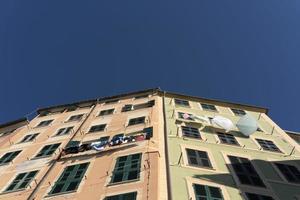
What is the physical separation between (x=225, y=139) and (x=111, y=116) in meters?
9.70

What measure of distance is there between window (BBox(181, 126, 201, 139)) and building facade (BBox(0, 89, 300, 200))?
0.07 m

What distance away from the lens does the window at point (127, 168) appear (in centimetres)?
1842

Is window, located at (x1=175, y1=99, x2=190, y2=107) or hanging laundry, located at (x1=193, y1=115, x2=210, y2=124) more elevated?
window, located at (x1=175, y1=99, x2=190, y2=107)

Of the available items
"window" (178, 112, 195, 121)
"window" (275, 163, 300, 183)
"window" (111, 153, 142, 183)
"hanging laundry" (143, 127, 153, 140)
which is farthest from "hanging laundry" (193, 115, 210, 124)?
"window" (111, 153, 142, 183)

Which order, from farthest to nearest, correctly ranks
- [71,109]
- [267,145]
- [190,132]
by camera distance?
[71,109], [190,132], [267,145]

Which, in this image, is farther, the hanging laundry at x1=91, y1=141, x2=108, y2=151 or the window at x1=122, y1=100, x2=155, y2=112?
the window at x1=122, y1=100, x2=155, y2=112

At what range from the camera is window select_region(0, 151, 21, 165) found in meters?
24.4

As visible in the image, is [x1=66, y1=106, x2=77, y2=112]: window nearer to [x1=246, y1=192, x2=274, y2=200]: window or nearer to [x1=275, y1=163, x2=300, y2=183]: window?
[x1=275, y1=163, x2=300, y2=183]: window

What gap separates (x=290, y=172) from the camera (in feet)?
67.8

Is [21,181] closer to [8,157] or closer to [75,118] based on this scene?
[8,157]

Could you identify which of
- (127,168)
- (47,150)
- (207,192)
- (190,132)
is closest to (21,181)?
(47,150)

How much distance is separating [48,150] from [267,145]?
14338 mm

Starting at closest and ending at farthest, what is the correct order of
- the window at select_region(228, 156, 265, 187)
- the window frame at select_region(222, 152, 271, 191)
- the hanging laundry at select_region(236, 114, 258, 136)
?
the window frame at select_region(222, 152, 271, 191) → the window at select_region(228, 156, 265, 187) → the hanging laundry at select_region(236, 114, 258, 136)

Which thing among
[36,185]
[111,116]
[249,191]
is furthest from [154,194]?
[111,116]
